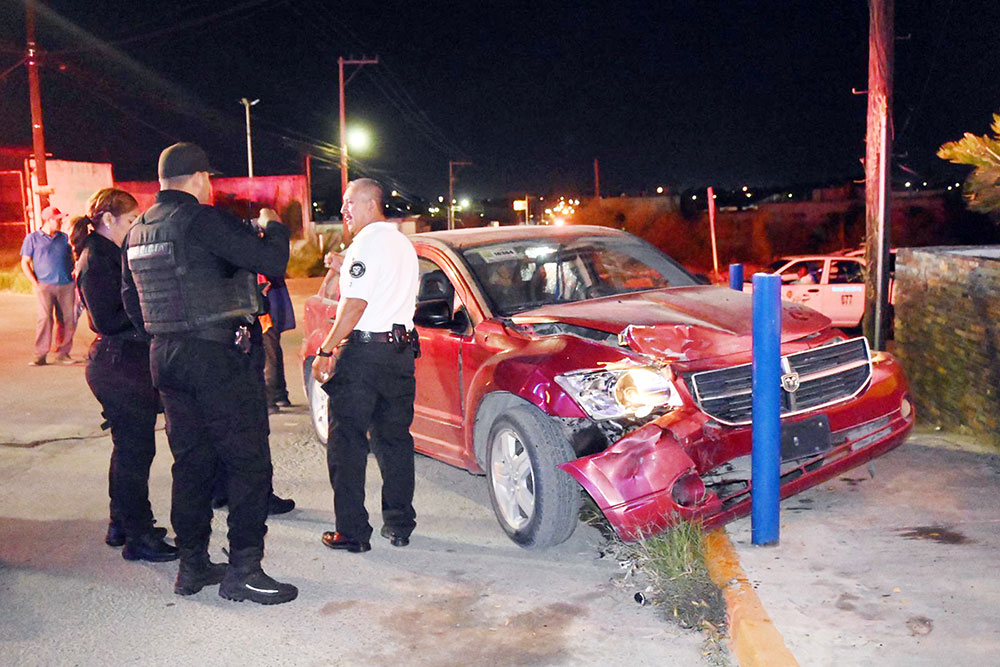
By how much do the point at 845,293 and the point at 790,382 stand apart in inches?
463

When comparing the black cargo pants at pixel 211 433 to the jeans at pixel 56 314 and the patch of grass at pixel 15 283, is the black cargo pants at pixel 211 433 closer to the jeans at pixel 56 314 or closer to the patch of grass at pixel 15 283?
the jeans at pixel 56 314

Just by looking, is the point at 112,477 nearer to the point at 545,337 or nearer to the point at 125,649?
the point at 125,649

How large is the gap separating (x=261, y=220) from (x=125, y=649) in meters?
2.10

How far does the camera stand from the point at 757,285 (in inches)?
181

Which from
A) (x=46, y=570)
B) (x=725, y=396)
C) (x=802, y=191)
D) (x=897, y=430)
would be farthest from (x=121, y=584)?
(x=802, y=191)

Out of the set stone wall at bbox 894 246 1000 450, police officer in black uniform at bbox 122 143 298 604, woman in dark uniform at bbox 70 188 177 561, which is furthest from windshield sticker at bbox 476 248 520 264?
stone wall at bbox 894 246 1000 450

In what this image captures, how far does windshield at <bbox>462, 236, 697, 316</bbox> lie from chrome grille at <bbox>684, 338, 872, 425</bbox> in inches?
54.4

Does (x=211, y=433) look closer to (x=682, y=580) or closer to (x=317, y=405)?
(x=682, y=580)

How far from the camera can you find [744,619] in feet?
12.9

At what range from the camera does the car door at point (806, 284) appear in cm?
1617

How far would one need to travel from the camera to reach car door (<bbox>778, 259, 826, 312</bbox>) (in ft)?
53.1

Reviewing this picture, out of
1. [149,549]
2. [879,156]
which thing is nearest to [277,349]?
[149,549]

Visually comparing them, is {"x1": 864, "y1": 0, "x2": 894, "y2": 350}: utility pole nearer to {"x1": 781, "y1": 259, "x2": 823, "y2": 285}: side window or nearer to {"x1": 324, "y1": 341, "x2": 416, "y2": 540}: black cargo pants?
{"x1": 781, "y1": 259, "x2": 823, "y2": 285}: side window

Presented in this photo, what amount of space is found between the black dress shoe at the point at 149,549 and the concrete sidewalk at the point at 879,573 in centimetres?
287
